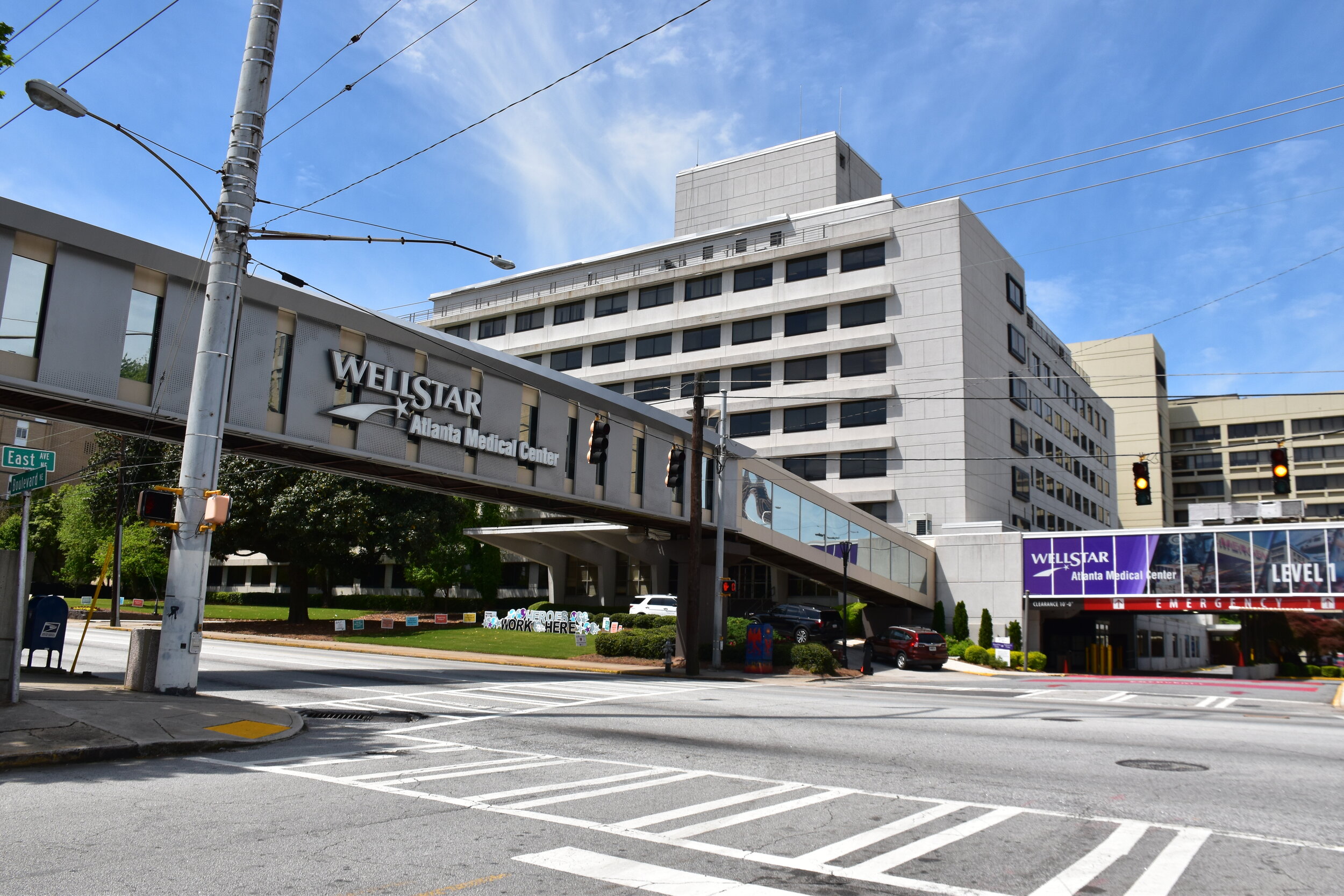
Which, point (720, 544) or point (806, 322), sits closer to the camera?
point (720, 544)

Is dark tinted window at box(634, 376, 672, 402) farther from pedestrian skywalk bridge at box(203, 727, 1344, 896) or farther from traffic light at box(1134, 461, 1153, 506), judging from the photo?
pedestrian skywalk bridge at box(203, 727, 1344, 896)

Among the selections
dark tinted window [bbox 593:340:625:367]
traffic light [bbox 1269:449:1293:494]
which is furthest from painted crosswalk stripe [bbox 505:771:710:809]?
dark tinted window [bbox 593:340:625:367]

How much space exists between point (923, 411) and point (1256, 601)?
65.9ft

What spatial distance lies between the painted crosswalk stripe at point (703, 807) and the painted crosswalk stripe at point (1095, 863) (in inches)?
114

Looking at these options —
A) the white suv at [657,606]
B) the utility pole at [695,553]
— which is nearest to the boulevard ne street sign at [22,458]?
the utility pole at [695,553]

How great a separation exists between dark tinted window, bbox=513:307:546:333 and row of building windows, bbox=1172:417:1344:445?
85.4 meters

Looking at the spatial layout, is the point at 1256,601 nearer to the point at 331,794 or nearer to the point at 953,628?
the point at 953,628

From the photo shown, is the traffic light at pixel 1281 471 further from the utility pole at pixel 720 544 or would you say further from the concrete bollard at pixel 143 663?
the concrete bollard at pixel 143 663

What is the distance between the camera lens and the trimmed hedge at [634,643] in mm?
31344

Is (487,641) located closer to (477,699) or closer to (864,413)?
(477,699)

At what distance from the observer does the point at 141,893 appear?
5.40m

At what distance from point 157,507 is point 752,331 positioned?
162ft

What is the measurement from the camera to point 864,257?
58281mm

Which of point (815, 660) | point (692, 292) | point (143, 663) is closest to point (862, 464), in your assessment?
point (692, 292)
